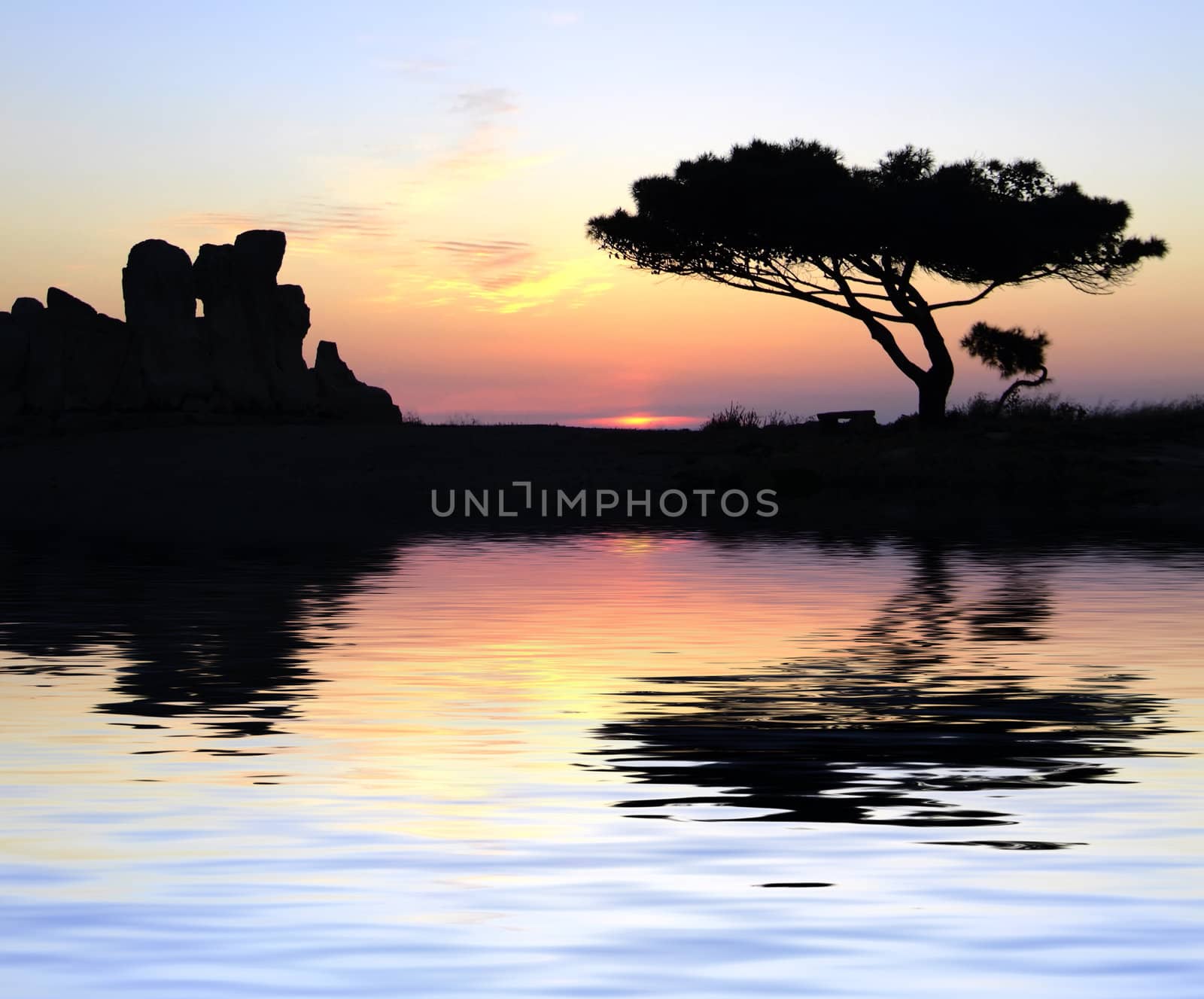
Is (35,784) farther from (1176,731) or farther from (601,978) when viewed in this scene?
(1176,731)

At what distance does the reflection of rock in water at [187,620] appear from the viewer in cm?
1197

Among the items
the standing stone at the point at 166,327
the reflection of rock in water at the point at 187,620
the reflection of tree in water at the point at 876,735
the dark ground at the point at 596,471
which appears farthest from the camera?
the standing stone at the point at 166,327

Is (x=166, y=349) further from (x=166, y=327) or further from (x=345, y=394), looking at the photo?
(x=345, y=394)

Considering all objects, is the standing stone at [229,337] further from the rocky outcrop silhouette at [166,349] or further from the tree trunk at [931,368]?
the tree trunk at [931,368]

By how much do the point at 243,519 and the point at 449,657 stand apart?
802 inches

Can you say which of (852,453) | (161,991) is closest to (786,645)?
(161,991)

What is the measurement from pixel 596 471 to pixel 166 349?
1548cm

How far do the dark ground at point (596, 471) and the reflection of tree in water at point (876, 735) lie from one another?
64.7ft

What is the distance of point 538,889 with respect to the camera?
272 inches

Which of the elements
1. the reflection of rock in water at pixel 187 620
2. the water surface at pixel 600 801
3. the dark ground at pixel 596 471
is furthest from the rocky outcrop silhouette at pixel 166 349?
the water surface at pixel 600 801

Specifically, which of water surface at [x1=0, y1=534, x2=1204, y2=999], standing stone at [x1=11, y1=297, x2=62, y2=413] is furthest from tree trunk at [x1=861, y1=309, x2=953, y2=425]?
water surface at [x1=0, y1=534, x2=1204, y2=999]

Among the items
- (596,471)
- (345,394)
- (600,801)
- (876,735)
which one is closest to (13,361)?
(345,394)

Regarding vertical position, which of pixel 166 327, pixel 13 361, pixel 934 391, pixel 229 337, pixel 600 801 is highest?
pixel 166 327

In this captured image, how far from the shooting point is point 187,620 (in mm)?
16672
